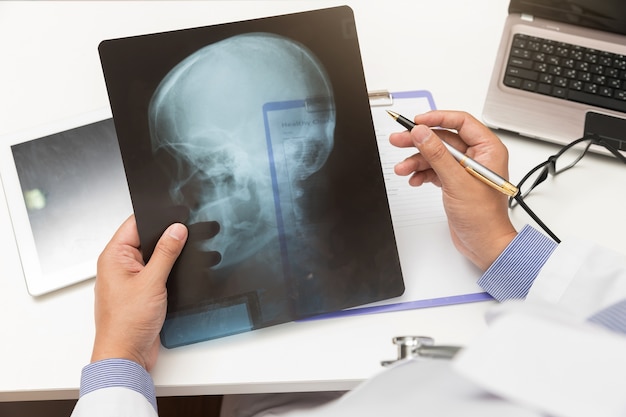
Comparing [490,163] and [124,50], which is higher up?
[124,50]

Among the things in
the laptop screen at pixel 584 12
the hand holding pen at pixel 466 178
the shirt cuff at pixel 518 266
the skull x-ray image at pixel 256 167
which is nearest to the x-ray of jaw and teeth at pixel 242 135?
the skull x-ray image at pixel 256 167

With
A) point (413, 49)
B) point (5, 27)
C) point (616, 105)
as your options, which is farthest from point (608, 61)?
point (5, 27)

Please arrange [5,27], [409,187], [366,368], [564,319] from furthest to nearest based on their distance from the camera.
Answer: [5,27] → [409,187] → [366,368] → [564,319]

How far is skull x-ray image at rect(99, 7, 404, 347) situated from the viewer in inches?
25.1

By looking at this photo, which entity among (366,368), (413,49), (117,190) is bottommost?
(366,368)

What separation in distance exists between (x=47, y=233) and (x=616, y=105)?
0.74 m

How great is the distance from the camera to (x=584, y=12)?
0.84 metres

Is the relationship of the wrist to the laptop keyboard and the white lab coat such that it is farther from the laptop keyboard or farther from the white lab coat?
the laptop keyboard

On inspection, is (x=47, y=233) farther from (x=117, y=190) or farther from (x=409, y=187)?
A: (x=409, y=187)

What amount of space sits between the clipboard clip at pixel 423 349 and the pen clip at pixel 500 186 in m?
0.29

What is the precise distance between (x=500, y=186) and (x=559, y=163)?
0.55 ft

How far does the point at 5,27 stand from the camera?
87 cm

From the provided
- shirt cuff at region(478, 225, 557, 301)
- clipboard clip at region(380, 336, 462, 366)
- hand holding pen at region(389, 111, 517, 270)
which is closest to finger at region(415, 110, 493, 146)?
hand holding pen at region(389, 111, 517, 270)

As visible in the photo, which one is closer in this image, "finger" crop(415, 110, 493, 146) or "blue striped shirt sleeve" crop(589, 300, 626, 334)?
"blue striped shirt sleeve" crop(589, 300, 626, 334)
